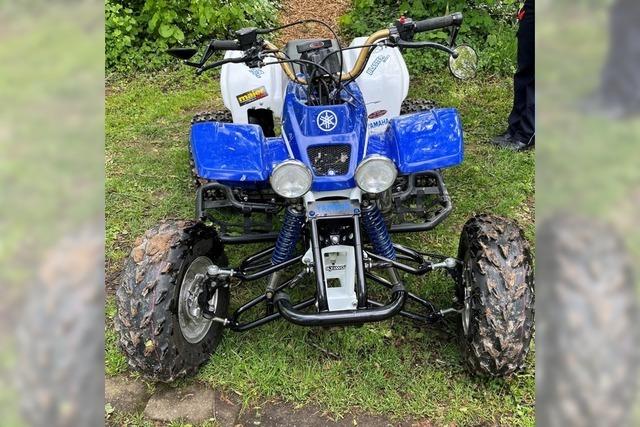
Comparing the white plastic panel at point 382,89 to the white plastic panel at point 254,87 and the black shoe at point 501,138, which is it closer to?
the white plastic panel at point 254,87

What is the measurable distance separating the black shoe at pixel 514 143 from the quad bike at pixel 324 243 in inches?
88.7

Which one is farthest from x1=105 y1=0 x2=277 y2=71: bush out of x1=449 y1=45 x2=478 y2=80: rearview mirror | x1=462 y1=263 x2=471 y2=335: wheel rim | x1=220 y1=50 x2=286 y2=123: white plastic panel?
x1=462 y1=263 x2=471 y2=335: wheel rim

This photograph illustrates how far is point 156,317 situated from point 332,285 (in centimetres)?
95

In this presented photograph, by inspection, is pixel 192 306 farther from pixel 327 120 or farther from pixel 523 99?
pixel 523 99

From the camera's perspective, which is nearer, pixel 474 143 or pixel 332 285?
pixel 332 285

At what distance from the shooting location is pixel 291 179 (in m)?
2.86

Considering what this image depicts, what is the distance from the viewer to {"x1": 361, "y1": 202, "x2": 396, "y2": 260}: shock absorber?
10.3 feet

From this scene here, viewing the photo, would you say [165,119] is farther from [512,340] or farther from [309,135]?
[512,340]

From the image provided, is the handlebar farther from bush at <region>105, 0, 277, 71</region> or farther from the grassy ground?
bush at <region>105, 0, 277, 71</region>

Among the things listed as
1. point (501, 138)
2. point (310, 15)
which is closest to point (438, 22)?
point (501, 138)

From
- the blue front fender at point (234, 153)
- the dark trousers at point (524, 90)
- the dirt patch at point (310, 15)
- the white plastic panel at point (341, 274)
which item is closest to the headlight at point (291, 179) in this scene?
the blue front fender at point (234, 153)

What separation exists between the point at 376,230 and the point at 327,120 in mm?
631

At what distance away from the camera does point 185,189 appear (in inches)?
197
